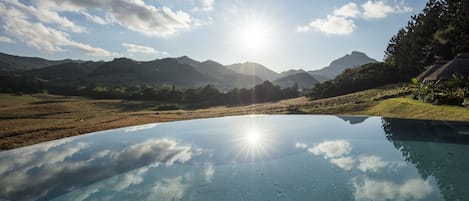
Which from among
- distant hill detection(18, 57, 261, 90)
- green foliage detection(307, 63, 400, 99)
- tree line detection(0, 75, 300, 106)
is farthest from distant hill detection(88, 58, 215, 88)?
green foliage detection(307, 63, 400, 99)

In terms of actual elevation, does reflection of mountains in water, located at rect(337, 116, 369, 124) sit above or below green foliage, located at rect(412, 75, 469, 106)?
below

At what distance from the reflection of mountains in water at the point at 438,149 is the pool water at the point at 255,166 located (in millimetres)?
32

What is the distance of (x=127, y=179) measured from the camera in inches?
371

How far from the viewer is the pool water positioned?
7.72 m

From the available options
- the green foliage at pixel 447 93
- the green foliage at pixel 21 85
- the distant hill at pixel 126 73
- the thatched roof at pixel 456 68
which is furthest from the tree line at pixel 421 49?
the distant hill at pixel 126 73

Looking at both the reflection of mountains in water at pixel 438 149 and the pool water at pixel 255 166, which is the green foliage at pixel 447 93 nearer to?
the reflection of mountains in water at pixel 438 149

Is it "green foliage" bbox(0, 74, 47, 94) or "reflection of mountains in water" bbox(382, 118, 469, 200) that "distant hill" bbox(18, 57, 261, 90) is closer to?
Answer: "green foliage" bbox(0, 74, 47, 94)

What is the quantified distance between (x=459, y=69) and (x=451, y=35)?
10513mm

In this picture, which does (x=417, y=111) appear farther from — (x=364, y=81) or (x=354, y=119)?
(x=364, y=81)

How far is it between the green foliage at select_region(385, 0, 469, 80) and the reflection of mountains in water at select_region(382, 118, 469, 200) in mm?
21311

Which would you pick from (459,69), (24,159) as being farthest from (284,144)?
(459,69)

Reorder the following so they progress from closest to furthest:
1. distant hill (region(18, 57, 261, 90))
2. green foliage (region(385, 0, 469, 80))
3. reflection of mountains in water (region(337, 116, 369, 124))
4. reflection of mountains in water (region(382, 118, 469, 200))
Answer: reflection of mountains in water (region(382, 118, 469, 200)) < reflection of mountains in water (region(337, 116, 369, 124)) < green foliage (region(385, 0, 469, 80)) < distant hill (region(18, 57, 261, 90))

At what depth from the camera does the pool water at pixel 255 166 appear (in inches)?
304

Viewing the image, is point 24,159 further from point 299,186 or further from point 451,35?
point 451,35
